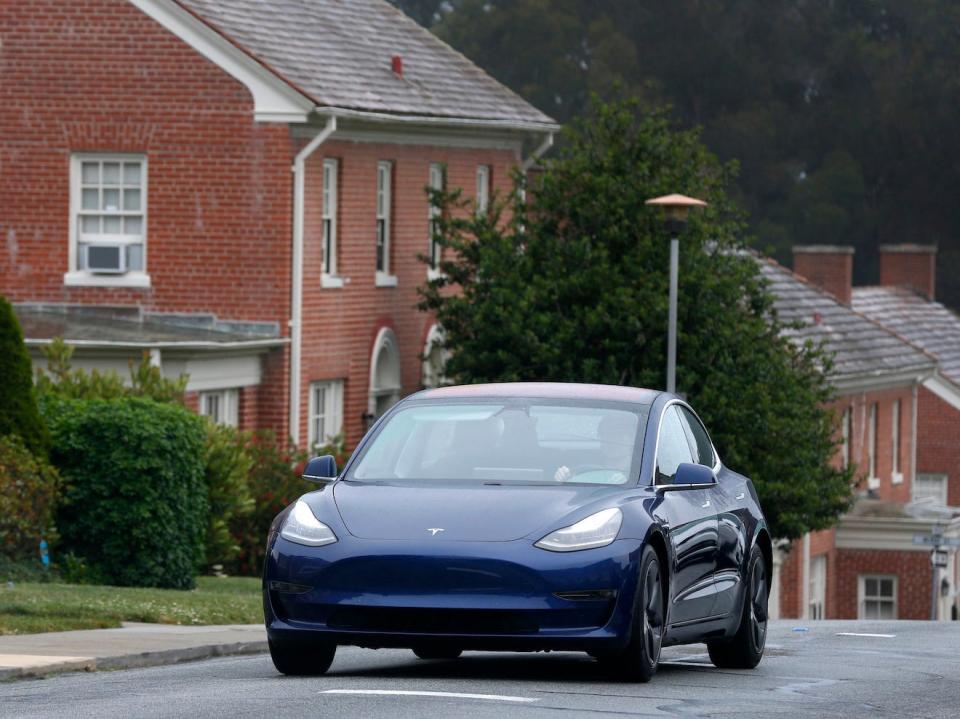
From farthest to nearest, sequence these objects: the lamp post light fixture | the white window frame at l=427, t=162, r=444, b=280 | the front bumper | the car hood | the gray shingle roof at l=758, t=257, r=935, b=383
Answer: the gray shingle roof at l=758, t=257, r=935, b=383 < the white window frame at l=427, t=162, r=444, b=280 < the lamp post light fixture < the car hood < the front bumper

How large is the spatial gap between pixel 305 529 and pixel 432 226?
26182 mm

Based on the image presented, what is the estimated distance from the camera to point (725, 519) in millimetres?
13023

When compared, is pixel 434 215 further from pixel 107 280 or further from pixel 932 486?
pixel 932 486

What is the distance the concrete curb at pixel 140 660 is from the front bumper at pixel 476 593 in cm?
231

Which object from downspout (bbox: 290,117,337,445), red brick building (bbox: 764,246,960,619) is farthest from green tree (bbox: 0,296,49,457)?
red brick building (bbox: 764,246,960,619)

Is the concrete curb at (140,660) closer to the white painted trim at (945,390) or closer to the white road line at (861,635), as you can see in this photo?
the white road line at (861,635)

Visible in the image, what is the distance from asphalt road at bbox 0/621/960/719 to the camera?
1052 centimetres

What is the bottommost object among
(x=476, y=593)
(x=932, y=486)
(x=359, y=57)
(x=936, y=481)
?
(x=932, y=486)

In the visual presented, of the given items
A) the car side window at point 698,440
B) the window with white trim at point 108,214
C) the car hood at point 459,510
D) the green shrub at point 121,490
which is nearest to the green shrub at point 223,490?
the green shrub at point 121,490

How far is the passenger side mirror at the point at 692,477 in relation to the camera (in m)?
12.1

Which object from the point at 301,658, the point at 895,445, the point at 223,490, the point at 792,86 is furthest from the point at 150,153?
the point at 792,86

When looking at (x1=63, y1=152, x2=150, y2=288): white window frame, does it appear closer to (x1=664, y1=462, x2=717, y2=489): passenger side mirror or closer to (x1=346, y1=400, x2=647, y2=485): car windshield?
(x1=346, y1=400, x2=647, y2=485): car windshield

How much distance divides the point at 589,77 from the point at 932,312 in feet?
68.9

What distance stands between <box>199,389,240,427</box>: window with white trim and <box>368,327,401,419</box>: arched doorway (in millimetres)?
3966
